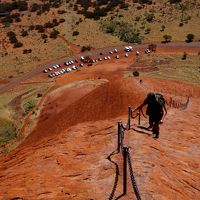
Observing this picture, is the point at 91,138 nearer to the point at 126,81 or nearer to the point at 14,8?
the point at 126,81

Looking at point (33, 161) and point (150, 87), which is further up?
point (33, 161)

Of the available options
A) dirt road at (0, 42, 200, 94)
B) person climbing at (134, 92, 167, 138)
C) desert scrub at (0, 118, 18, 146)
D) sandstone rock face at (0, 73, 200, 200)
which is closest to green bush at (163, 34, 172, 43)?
dirt road at (0, 42, 200, 94)

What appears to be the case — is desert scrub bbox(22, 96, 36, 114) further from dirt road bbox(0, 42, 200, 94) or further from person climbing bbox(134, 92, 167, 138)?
person climbing bbox(134, 92, 167, 138)

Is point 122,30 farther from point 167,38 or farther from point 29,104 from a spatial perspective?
point 29,104

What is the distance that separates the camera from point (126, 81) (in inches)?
1540

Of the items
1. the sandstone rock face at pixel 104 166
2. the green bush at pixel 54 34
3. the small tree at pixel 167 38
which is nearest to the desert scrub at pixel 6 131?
the sandstone rock face at pixel 104 166

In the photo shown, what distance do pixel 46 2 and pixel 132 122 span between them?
8569 centimetres

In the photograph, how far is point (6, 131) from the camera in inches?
1663

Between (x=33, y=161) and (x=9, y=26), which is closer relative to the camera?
(x=33, y=161)

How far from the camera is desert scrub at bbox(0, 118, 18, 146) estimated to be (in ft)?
132

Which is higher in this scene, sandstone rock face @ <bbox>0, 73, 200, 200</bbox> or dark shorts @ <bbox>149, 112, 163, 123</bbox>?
dark shorts @ <bbox>149, 112, 163, 123</bbox>

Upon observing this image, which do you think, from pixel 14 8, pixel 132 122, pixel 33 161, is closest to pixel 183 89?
pixel 132 122

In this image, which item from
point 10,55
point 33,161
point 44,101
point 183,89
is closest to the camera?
point 33,161

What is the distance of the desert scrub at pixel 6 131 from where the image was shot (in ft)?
132
